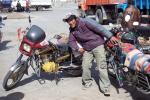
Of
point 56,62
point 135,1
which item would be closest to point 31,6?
point 135,1

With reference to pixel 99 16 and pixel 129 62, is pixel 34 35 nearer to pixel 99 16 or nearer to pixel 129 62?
pixel 129 62

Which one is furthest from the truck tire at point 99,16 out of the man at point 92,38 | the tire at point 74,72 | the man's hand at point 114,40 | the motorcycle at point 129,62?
the man's hand at point 114,40

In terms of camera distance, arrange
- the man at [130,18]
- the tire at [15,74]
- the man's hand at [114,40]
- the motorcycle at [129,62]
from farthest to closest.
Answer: the man at [130,18]
the tire at [15,74]
the man's hand at [114,40]
the motorcycle at [129,62]

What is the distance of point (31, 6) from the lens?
54.7 m

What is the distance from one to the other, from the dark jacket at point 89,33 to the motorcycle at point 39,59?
0.89 m

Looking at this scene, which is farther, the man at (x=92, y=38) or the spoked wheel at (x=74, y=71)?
the spoked wheel at (x=74, y=71)

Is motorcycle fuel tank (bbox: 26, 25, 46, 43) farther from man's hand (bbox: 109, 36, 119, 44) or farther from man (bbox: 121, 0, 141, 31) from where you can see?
man (bbox: 121, 0, 141, 31)

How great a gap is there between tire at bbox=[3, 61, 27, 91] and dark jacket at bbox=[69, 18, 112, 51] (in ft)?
4.40

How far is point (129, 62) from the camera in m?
6.90

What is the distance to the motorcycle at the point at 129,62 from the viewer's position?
21.4ft

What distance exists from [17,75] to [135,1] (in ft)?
35.1

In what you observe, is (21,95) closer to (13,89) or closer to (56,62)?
(13,89)

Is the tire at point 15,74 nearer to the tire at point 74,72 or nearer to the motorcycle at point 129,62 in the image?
the tire at point 74,72

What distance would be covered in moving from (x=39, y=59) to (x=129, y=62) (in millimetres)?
2223
